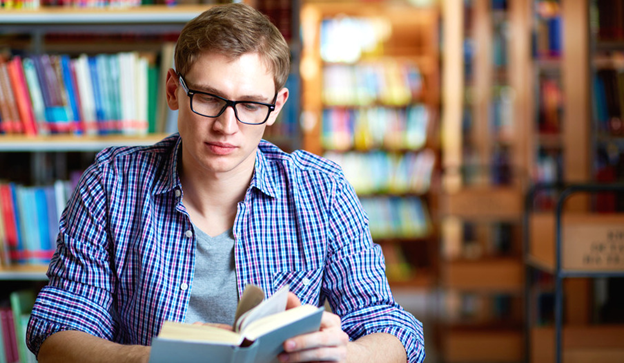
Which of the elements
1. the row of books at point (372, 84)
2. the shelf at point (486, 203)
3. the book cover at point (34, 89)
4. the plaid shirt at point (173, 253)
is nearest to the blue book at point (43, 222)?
the book cover at point (34, 89)

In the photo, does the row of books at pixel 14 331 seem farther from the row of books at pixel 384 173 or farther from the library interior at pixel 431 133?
the row of books at pixel 384 173

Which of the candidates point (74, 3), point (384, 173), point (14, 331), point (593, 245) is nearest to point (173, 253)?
point (14, 331)

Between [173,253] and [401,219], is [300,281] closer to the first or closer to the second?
[173,253]

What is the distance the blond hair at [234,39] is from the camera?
43.2 inches

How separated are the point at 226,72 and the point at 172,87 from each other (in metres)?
0.19

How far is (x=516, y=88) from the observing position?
13.1 ft

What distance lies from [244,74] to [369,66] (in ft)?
13.4

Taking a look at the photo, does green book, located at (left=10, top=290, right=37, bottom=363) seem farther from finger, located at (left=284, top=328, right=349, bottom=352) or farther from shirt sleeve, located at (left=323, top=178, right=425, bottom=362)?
finger, located at (left=284, top=328, right=349, bottom=352)

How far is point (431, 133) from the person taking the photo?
16.2 ft

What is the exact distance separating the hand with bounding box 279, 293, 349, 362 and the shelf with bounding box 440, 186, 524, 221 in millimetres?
2552

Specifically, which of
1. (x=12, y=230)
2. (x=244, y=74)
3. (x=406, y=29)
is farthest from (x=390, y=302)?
(x=406, y=29)

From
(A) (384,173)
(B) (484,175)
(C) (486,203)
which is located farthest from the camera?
(A) (384,173)

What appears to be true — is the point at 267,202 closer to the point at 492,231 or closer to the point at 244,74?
the point at 244,74

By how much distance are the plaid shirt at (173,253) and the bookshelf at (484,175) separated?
2273 millimetres
